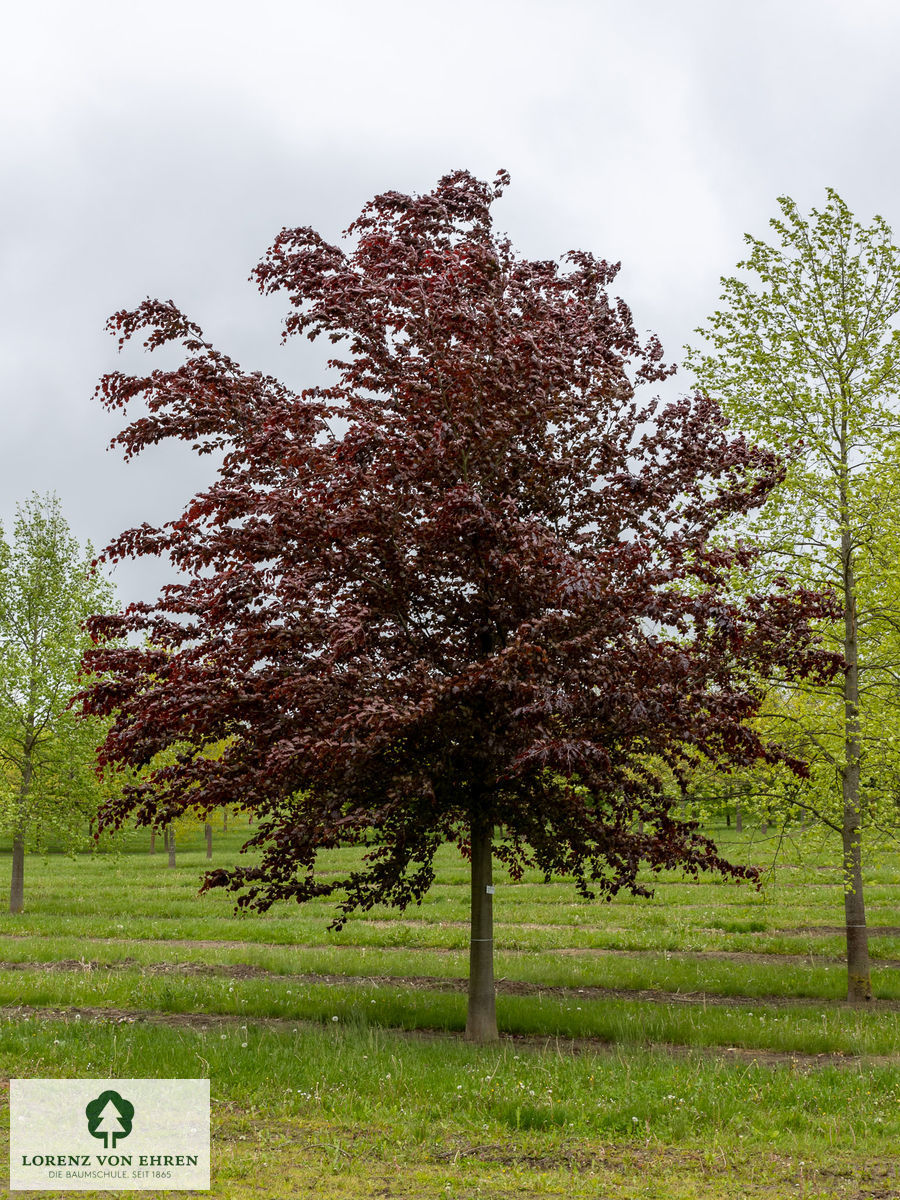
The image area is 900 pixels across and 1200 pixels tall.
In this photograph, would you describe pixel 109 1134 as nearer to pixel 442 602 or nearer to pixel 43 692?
pixel 442 602

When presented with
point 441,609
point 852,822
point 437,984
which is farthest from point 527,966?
point 441,609

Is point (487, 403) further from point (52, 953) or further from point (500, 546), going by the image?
point (52, 953)

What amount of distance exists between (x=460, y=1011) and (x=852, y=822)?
19.0ft

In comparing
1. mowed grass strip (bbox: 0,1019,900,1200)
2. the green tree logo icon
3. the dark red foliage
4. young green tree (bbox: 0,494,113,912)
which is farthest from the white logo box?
young green tree (bbox: 0,494,113,912)

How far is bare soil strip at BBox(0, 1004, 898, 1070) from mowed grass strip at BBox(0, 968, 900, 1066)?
121 mm

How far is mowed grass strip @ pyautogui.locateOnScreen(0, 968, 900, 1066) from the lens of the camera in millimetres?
9883

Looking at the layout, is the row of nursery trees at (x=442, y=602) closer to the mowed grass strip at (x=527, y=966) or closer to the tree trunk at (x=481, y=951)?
the tree trunk at (x=481, y=951)

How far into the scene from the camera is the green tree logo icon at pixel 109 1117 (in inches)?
259

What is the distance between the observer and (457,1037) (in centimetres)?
1016

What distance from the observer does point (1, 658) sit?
24453mm

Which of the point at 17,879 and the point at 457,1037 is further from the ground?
the point at 457,1037

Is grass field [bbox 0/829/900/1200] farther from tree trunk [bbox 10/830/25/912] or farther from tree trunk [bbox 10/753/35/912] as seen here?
tree trunk [bbox 10/753/35/912]

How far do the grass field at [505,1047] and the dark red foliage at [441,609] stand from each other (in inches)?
67.1

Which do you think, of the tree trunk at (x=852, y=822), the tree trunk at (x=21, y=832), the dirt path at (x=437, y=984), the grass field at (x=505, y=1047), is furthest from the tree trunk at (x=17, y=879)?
the tree trunk at (x=852, y=822)
